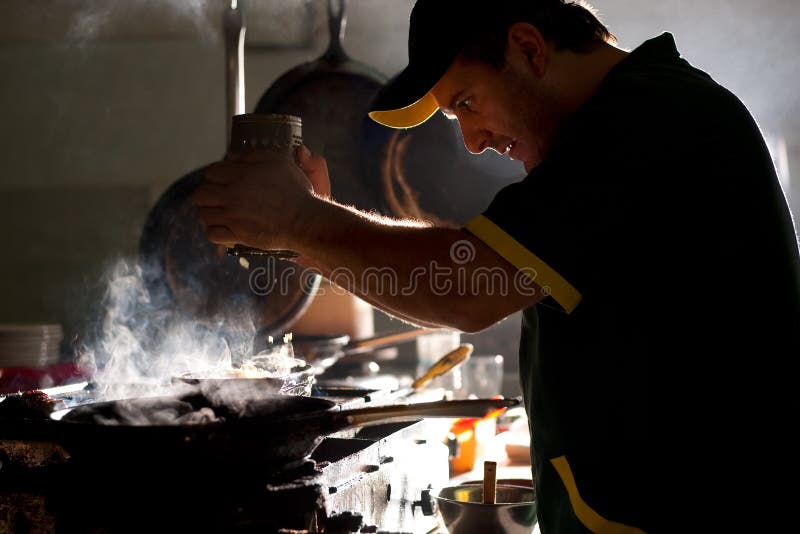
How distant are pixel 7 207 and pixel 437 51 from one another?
5.34 metres

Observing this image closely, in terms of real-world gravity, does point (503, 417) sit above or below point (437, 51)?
below

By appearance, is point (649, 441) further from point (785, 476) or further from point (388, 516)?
point (388, 516)

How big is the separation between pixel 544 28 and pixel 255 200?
2.11ft

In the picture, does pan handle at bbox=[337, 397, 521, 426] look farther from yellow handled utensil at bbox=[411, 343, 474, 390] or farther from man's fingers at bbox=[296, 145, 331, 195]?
yellow handled utensil at bbox=[411, 343, 474, 390]

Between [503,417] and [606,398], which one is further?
[503,417]

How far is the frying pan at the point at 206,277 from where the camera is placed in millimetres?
3234

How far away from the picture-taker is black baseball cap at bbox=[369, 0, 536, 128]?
4.95ft

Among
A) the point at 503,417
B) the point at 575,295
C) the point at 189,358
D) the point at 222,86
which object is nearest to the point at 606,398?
the point at 575,295

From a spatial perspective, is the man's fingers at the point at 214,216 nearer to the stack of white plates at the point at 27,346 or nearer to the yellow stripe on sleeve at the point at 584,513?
the yellow stripe on sleeve at the point at 584,513

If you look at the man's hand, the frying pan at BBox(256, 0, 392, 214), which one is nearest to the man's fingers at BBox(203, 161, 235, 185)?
the man's hand

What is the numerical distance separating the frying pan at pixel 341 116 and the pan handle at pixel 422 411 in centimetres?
227

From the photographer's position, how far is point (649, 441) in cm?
142

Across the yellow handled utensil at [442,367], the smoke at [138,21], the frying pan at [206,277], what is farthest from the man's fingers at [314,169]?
the smoke at [138,21]

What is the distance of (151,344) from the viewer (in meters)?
2.99
